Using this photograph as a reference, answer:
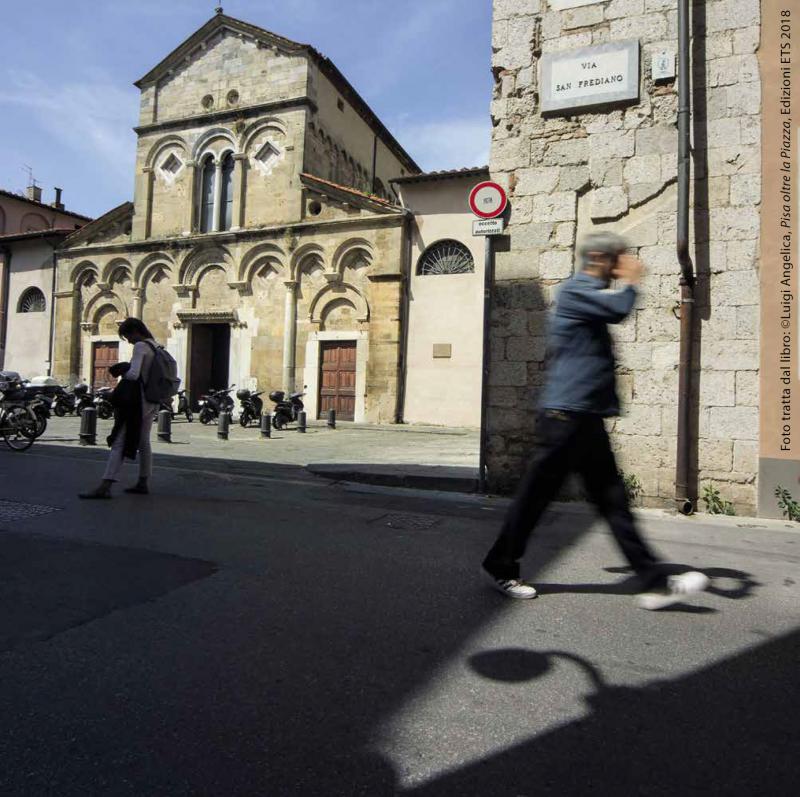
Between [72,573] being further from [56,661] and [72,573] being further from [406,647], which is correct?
[406,647]

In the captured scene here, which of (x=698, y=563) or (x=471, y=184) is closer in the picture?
(x=698, y=563)

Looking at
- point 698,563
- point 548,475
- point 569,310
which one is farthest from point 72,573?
point 698,563

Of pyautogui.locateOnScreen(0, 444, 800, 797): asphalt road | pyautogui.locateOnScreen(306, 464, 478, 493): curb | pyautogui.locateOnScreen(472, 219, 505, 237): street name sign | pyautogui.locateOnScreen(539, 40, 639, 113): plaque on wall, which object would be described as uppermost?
pyautogui.locateOnScreen(539, 40, 639, 113): plaque on wall

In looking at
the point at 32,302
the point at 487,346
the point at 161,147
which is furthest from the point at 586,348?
the point at 32,302

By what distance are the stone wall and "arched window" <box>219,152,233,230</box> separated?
17.3 m

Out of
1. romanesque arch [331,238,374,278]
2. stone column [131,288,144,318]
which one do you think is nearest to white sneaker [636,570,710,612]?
romanesque arch [331,238,374,278]

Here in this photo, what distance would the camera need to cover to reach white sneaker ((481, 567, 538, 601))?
3.30m

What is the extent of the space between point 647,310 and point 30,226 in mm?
37088

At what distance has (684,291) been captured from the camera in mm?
6074

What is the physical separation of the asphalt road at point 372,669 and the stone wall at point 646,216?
1898 mm

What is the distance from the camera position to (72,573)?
3463 millimetres

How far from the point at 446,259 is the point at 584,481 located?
641 inches

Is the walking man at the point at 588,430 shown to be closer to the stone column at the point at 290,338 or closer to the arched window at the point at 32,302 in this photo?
the stone column at the point at 290,338

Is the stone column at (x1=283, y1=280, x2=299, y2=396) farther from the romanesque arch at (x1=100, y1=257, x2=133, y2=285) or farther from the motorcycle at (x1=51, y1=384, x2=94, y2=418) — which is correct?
the romanesque arch at (x1=100, y1=257, x2=133, y2=285)
